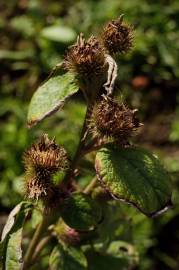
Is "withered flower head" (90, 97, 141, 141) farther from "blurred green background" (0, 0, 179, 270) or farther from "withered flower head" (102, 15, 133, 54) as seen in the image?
"blurred green background" (0, 0, 179, 270)

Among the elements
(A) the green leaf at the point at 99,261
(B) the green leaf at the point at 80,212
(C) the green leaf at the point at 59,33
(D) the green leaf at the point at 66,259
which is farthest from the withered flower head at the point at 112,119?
(C) the green leaf at the point at 59,33

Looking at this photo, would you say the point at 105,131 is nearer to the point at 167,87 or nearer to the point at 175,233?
the point at 175,233

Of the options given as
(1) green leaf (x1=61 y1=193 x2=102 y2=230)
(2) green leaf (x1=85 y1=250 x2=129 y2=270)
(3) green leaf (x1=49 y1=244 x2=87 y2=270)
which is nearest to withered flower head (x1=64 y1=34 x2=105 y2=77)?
(1) green leaf (x1=61 y1=193 x2=102 y2=230)

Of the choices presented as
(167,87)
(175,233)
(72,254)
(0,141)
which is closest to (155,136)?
(167,87)

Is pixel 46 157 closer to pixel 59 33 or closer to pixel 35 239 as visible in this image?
pixel 35 239

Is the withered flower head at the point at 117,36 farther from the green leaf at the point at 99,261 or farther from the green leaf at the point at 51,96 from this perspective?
the green leaf at the point at 99,261

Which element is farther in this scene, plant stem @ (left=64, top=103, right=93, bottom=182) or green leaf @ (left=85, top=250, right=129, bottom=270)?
green leaf @ (left=85, top=250, right=129, bottom=270)
